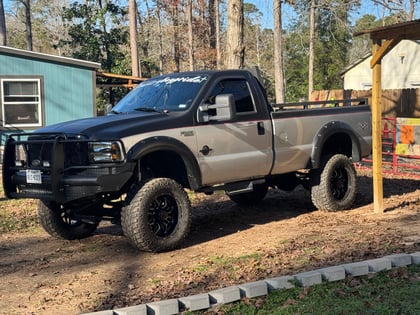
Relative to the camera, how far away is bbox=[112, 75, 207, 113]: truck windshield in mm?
7109

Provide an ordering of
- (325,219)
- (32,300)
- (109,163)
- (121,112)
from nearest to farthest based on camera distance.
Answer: (32,300)
(109,163)
(121,112)
(325,219)

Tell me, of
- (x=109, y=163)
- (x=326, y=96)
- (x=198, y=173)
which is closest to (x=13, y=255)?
(x=109, y=163)

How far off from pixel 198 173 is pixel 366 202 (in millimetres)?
4117

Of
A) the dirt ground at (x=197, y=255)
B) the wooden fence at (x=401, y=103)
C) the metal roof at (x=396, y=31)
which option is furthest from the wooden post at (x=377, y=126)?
the wooden fence at (x=401, y=103)

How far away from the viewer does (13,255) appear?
6859mm

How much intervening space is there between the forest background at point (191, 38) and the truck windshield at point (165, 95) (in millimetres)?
17746

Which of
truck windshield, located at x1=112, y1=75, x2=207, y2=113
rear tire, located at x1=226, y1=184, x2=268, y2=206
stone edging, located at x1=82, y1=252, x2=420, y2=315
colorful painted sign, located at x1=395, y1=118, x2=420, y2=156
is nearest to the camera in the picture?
stone edging, located at x1=82, y1=252, x2=420, y2=315

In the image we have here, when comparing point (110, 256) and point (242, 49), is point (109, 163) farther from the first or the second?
point (242, 49)

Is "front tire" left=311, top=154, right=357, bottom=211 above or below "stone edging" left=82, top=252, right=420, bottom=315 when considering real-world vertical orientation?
above

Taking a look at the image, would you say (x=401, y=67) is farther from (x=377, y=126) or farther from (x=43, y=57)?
(x=377, y=126)

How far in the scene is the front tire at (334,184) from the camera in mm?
8625

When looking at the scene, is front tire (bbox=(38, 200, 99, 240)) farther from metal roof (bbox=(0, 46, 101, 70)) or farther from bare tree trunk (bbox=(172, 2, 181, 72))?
bare tree trunk (bbox=(172, 2, 181, 72))

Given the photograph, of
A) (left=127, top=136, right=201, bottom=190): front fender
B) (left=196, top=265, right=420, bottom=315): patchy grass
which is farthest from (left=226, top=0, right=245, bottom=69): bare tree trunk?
(left=196, top=265, right=420, bottom=315): patchy grass

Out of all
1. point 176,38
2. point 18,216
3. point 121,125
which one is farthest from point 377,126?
point 176,38
